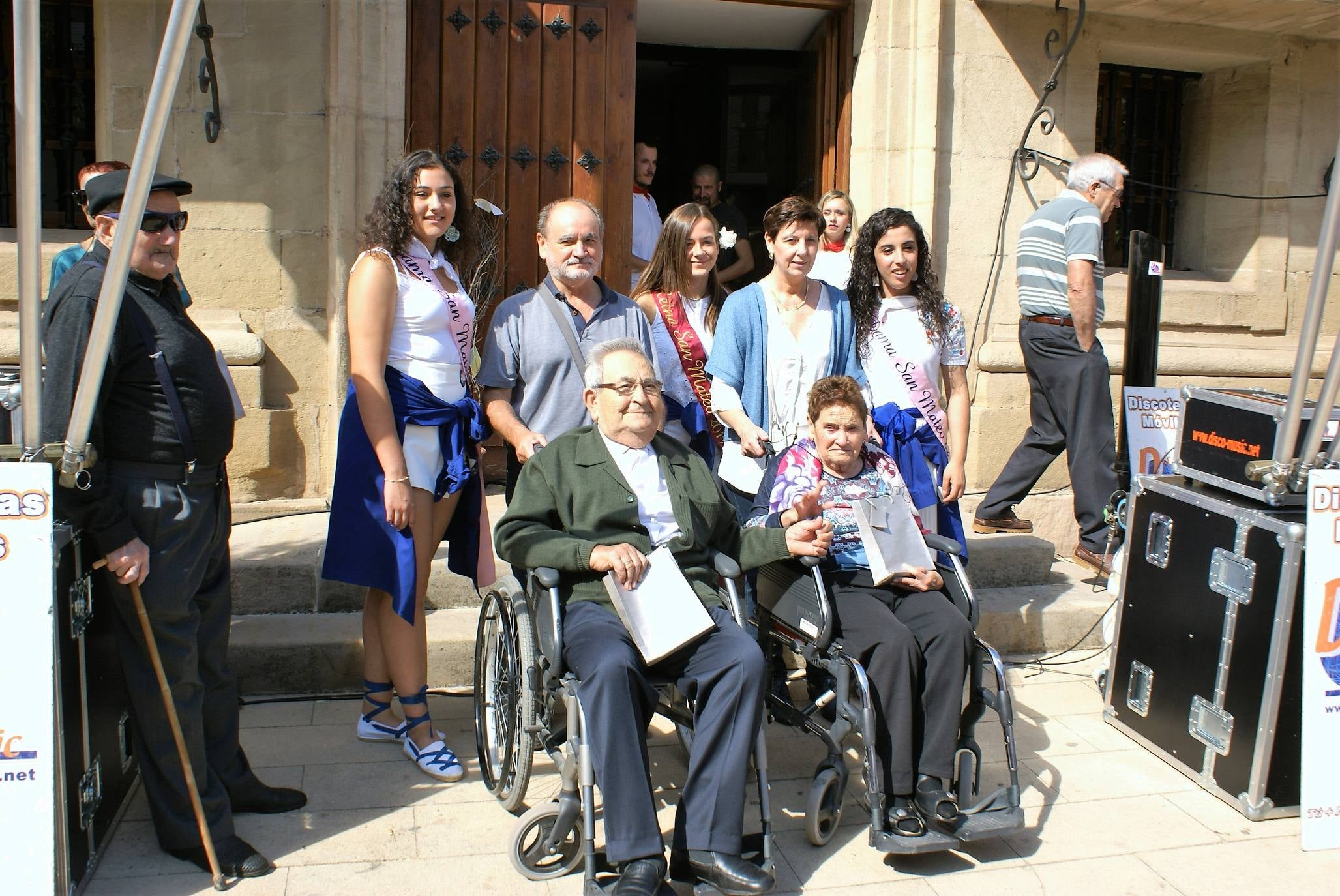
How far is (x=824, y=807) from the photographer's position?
10.6 ft

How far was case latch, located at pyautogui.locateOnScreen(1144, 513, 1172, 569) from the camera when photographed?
12.9 ft

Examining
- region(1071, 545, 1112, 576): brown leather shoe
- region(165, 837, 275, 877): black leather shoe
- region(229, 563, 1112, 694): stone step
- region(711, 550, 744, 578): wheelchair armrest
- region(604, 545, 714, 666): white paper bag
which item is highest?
region(711, 550, 744, 578): wheelchair armrest

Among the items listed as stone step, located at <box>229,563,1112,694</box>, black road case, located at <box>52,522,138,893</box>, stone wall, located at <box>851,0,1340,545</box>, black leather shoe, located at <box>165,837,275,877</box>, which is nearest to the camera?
black road case, located at <box>52,522,138,893</box>

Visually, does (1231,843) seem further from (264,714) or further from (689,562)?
(264,714)

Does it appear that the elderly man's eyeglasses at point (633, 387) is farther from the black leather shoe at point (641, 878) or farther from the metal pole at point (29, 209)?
the metal pole at point (29, 209)

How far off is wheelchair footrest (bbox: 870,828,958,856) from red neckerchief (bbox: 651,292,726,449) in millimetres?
1594

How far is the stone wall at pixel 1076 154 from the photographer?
6.29 m

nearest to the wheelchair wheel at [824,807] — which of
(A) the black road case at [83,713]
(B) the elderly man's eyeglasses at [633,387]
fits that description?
(B) the elderly man's eyeglasses at [633,387]

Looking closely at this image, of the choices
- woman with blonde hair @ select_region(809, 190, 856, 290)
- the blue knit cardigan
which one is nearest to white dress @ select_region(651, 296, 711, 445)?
the blue knit cardigan

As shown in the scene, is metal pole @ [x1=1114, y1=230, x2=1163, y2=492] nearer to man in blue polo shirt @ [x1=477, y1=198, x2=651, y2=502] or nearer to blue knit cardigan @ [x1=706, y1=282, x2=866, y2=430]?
blue knit cardigan @ [x1=706, y1=282, x2=866, y2=430]

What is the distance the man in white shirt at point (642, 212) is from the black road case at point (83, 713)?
11.9 feet

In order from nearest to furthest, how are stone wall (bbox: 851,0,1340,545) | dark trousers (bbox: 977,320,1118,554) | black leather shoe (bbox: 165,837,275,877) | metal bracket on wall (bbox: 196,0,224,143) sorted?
black leather shoe (bbox: 165,837,275,877) → metal bracket on wall (bbox: 196,0,224,143) → dark trousers (bbox: 977,320,1118,554) → stone wall (bbox: 851,0,1340,545)

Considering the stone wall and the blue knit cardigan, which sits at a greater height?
the stone wall

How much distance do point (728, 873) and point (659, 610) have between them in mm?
687
